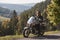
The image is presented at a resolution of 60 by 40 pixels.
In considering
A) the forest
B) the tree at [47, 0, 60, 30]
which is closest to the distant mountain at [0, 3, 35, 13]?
the forest

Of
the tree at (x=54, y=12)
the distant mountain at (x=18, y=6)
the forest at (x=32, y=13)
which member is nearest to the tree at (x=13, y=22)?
the forest at (x=32, y=13)

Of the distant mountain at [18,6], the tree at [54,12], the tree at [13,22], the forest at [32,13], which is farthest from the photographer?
the tree at [54,12]

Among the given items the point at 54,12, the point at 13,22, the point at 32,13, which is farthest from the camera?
the point at 54,12

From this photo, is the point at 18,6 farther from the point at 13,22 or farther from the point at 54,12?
the point at 54,12

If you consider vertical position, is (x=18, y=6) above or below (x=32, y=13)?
above

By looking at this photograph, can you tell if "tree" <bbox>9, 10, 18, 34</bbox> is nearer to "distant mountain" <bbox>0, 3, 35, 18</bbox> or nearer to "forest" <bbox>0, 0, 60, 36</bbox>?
"forest" <bbox>0, 0, 60, 36</bbox>

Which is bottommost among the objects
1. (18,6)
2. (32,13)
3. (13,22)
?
(13,22)

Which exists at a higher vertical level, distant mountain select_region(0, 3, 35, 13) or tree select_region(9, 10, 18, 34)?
distant mountain select_region(0, 3, 35, 13)

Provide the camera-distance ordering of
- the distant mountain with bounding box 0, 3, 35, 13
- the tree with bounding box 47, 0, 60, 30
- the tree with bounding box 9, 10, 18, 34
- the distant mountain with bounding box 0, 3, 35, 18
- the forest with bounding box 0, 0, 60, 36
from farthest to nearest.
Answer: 1. the tree with bounding box 47, 0, 60, 30
2. the forest with bounding box 0, 0, 60, 36
3. the tree with bounding box 9, 10, 18, 34
4. the distant mountain with bounding box 0, 3, 35, 13
5. the distant mountain with bounding box 0, 3, 35, 18

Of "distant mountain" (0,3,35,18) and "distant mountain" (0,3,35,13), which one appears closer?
"distant mountain" (0,3,35,18)

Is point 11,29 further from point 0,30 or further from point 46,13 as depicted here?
point 46,13

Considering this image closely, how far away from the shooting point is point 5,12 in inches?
509

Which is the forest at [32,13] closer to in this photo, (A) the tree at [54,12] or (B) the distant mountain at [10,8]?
(A) the tree at [54,12]

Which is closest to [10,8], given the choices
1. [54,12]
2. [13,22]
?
[13,22]
